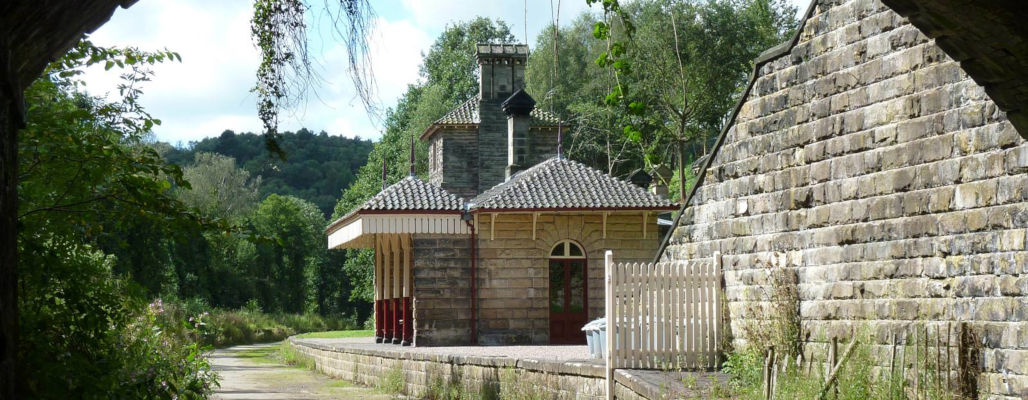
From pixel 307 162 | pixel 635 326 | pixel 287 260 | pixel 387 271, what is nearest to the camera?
pixel 635 326

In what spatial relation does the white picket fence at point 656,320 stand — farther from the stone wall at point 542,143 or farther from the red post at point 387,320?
the stone wall at point 542,143

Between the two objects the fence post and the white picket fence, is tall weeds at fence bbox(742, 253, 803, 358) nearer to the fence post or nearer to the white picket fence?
the white picket fence

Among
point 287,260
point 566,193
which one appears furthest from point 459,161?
point 287,260

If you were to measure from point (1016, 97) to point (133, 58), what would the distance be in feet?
20.4

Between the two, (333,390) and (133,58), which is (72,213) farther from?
(333,390)

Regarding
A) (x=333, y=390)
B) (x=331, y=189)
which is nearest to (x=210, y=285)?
(x=331, y=189)

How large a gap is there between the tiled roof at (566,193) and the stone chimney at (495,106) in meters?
2.59

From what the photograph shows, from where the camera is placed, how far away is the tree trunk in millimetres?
3188

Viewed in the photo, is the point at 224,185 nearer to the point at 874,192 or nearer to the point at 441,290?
the point at 441,290

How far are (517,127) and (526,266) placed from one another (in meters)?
4.77

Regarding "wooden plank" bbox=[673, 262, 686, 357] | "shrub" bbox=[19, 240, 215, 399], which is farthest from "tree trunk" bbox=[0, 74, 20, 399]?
"wooden plank" bbox=[673, 262, 686, 357]

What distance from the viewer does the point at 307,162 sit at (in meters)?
89.9

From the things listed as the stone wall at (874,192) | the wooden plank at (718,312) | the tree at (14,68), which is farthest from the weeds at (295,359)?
the tree at (14,68)

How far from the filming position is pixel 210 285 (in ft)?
193
